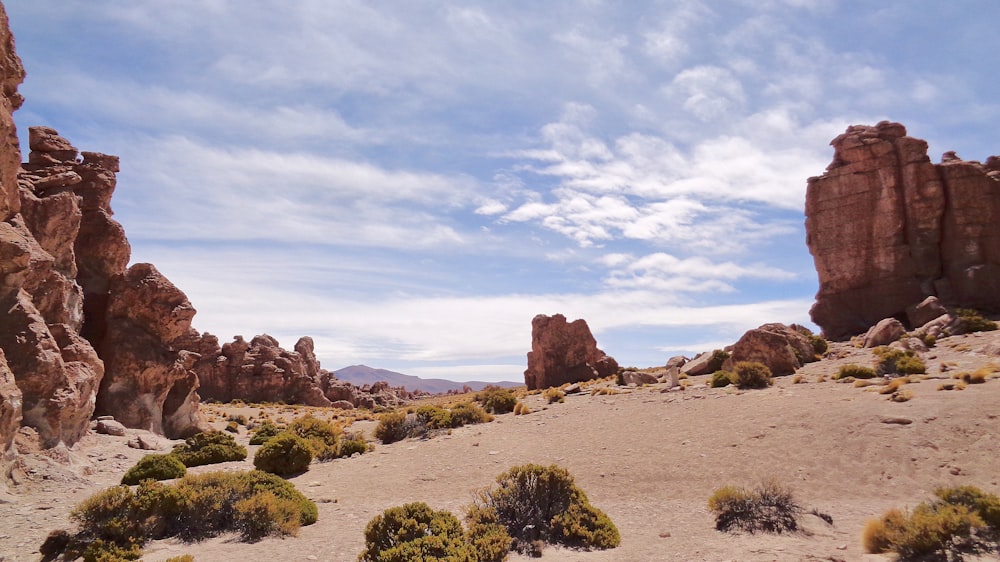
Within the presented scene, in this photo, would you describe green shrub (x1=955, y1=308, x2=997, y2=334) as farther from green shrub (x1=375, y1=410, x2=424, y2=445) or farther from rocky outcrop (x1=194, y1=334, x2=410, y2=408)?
rocky outcrop (x1=194, y1=334, x2=410, y2=408)

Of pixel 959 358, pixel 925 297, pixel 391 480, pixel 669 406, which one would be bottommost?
pixel 391 480

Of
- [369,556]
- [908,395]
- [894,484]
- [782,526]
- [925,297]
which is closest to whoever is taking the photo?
[369,556]

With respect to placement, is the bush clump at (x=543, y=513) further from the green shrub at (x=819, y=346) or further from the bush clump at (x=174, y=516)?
the green shrub at (x=819, y=346)

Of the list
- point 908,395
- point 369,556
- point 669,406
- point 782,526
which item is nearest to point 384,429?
point 669,406

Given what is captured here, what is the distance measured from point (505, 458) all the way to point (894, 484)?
1041 centimetres

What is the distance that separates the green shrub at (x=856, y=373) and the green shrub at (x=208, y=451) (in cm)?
2558

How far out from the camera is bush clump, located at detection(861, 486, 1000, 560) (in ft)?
26.6

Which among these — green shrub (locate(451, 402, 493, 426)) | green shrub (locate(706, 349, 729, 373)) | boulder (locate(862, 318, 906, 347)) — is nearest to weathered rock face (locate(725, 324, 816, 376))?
green shrub (locate(706, 349, 729, 373))

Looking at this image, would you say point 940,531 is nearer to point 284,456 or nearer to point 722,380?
→ point 284,456

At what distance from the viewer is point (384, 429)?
80.4 ft

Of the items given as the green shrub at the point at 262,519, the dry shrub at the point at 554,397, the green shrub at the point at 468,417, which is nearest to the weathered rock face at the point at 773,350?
the dry shrub at the point at 554,397

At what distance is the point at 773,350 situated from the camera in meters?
28.4

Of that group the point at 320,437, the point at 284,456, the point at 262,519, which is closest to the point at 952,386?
the point at 262,519

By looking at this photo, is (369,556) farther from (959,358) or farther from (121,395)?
(959,358)
